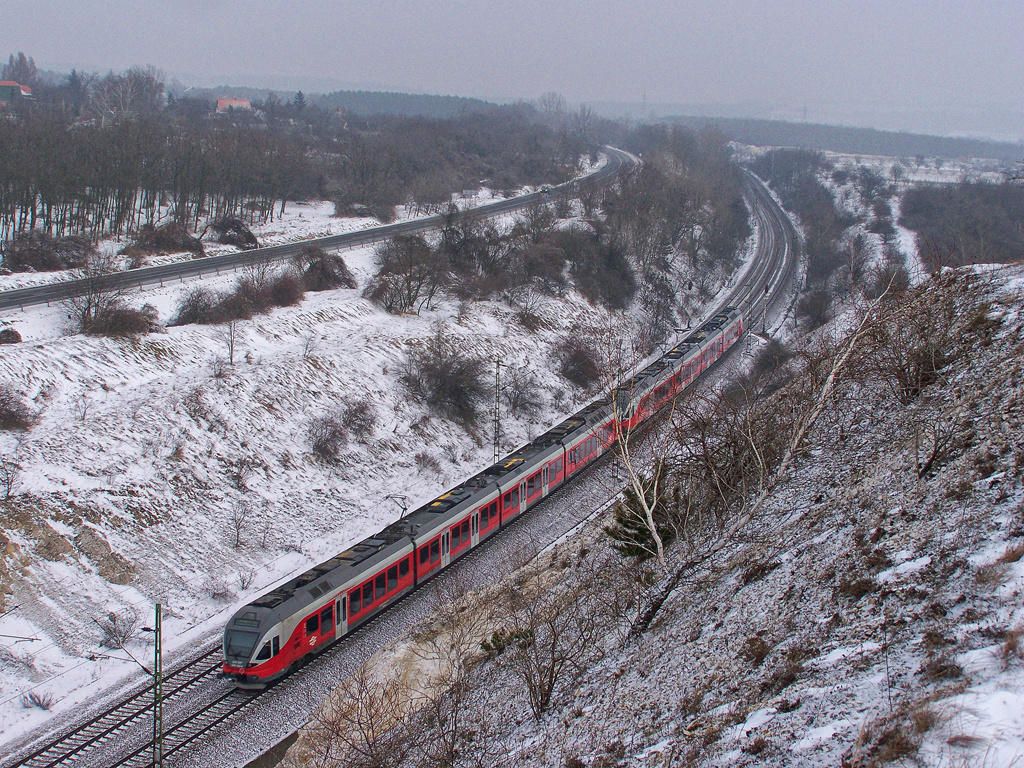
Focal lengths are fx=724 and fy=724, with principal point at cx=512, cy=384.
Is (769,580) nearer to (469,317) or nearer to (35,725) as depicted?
(35,725)

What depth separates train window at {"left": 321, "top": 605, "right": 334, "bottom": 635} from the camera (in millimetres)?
20328

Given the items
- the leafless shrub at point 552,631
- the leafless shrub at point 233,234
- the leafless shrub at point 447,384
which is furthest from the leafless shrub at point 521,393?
the leafless shrub at point 233,234

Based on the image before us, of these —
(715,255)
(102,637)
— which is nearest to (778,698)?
(102,637)

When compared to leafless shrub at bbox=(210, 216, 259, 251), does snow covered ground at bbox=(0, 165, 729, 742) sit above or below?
below

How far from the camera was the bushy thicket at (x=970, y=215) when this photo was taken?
70188mm

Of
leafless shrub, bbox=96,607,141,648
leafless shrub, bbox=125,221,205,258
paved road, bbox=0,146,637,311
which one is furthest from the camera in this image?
leafless shrub, bbox=125,221,205,258

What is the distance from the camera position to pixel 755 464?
16.5 metres

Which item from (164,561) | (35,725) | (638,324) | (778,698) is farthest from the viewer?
(638,324)

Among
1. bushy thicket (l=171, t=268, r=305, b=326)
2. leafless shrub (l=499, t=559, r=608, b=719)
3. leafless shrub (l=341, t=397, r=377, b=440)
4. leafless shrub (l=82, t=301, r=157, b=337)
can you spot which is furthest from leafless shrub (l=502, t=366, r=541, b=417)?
leafless shrub (l=499, t=559, r=608, b=719)

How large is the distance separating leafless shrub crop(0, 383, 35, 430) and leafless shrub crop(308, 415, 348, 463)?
11.4 m

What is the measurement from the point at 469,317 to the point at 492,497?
27.7 m

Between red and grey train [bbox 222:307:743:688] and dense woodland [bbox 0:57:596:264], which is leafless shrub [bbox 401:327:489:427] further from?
dense woodland [bbox 0:57:596:264]

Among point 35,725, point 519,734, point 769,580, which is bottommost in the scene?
point 35,725

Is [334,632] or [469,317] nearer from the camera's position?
[334,632]
